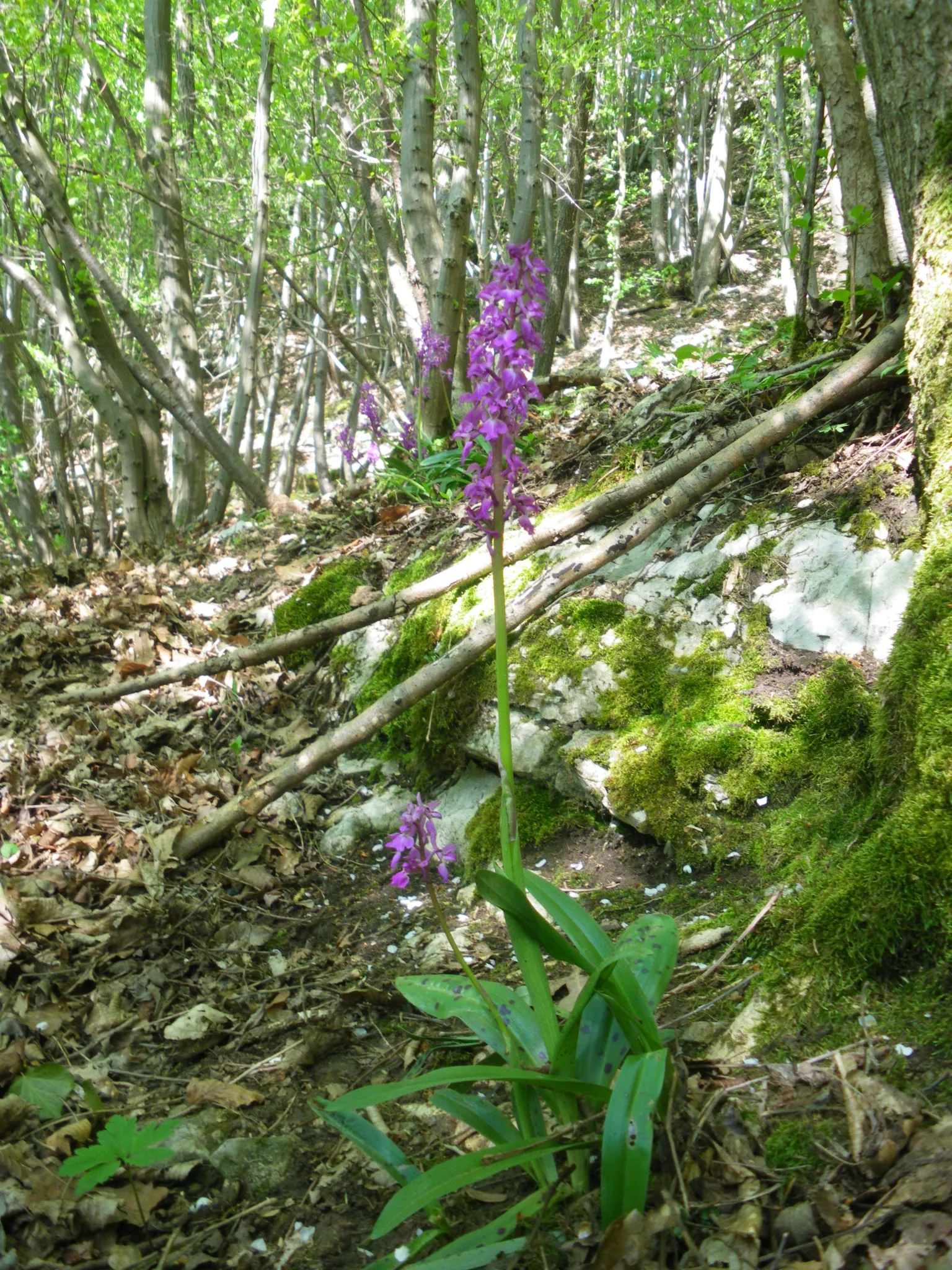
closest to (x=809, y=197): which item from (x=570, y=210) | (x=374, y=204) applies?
(x=374, y=204)

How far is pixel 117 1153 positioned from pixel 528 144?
8.38 meters

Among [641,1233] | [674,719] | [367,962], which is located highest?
[674,719]

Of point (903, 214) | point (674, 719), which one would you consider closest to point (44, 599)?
point (674, 719)

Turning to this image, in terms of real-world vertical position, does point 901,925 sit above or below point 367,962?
above

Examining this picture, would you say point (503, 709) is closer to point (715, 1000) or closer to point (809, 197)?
point (715, 1000)

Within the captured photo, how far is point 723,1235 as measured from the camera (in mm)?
1315

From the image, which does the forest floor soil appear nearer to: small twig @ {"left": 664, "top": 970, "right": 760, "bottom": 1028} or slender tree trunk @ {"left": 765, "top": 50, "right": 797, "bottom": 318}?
small twig @ {"left": 664, "top": 970, "right": 760, "bottom": 1028}

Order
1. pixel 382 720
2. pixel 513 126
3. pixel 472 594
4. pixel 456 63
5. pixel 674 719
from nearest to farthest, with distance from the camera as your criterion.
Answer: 1. pixel 674 719
2. pixel 382 720
3. pixel 472 594
4. pixel 456 63
5. pixel 513 126

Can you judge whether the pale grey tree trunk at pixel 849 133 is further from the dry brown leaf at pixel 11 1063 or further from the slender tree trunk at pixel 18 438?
the slender tree trunk at pixel 18 438

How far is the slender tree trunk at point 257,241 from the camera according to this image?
7824 millimetres

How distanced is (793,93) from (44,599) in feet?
66.2

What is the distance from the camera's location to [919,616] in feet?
7.02

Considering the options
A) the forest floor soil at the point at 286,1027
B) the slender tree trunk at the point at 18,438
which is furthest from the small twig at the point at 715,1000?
the slender tree trunk at the point at 18,438

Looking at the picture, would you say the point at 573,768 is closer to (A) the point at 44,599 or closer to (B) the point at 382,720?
(B) the point at 382,720
